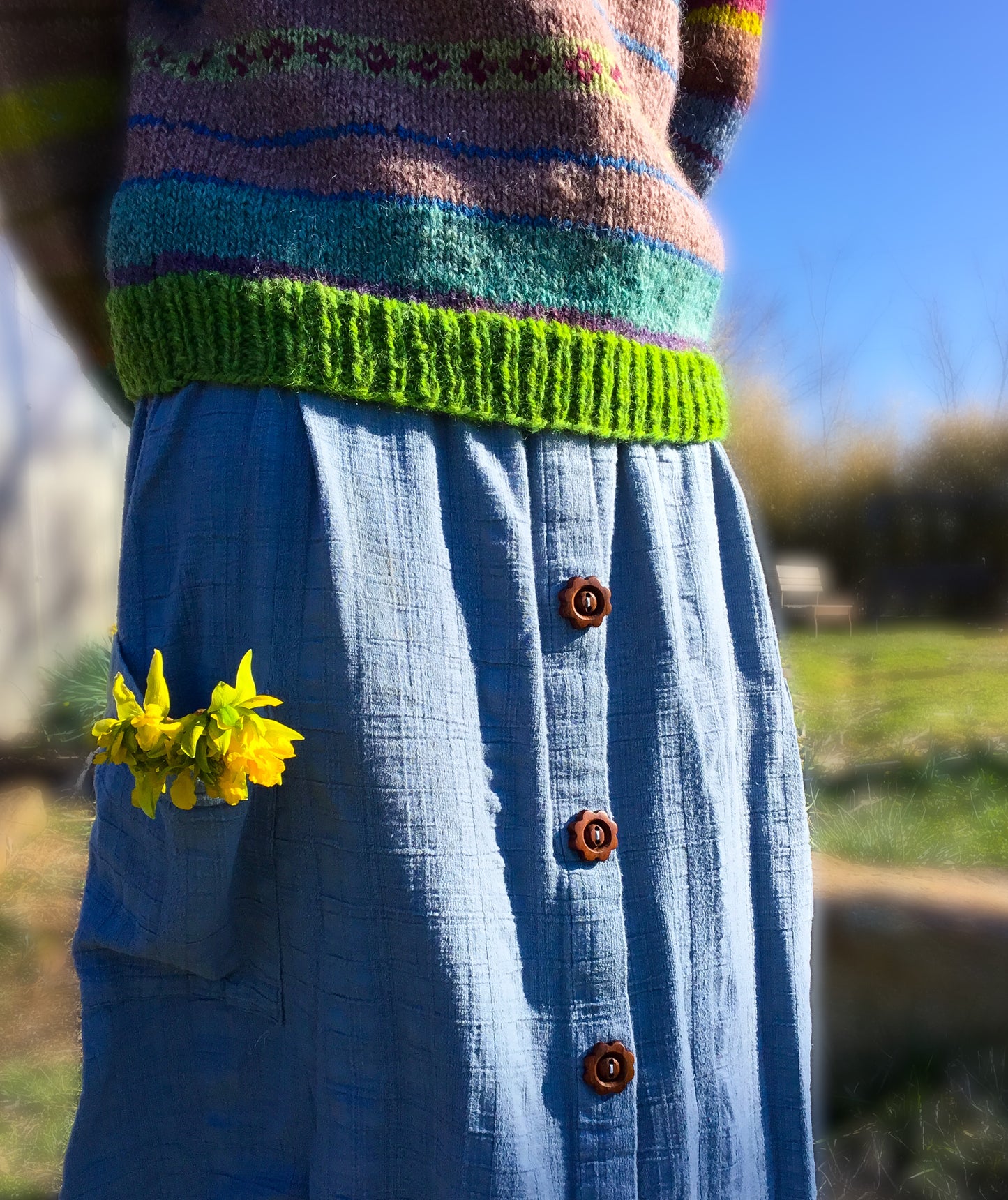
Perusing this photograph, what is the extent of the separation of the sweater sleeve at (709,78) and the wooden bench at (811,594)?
179 centimetres

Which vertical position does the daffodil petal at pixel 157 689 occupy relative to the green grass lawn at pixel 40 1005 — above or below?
above

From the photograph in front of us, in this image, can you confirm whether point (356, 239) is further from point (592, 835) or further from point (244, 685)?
point (592, 835)

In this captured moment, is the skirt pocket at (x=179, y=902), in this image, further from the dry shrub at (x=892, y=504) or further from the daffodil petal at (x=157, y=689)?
the dry shrub at (x=892, y=504)

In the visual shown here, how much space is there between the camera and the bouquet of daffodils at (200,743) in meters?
0.52

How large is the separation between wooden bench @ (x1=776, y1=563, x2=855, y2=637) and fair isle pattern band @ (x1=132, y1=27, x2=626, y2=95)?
2007 mm

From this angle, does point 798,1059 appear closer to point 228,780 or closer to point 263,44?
point 228,780

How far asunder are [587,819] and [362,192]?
0.42 meters

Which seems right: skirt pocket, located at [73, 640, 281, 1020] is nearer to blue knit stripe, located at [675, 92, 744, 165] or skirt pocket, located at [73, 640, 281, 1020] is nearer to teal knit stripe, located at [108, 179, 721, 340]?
teal knit stripe, located at [108, 179, 721, 340]

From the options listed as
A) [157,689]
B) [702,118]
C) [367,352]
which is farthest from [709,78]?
[157,689]

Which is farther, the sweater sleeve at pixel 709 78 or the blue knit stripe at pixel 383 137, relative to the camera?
the sweater sleeve at pixel 709 78

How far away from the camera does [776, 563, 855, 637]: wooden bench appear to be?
2502 mm

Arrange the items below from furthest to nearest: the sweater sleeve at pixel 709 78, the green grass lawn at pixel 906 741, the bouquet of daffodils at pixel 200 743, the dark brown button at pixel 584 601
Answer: the green grass lawn at pixel 906 741
the sweater sleeve at pixel 709 78
the dark brown button at pixel 584 601
the bouquet of daffodils at pixel 200 743

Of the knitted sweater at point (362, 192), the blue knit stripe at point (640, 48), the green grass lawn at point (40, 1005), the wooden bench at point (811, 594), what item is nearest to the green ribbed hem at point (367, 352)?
the knitted sweater at point (362, 192)

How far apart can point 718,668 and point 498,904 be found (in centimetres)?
24
